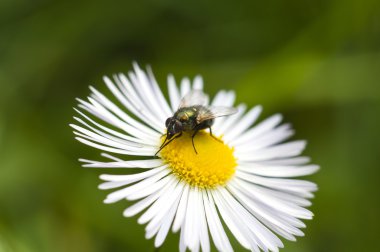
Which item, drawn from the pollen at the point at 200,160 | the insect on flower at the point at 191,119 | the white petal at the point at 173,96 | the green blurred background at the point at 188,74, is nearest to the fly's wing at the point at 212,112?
the insect on flower at the point at 191,119

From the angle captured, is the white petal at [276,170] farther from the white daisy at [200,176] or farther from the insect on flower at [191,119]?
the insect on flower at [191,119]

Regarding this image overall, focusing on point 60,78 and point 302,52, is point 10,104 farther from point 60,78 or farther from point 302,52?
point 302,52

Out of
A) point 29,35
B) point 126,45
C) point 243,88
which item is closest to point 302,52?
point 243,88

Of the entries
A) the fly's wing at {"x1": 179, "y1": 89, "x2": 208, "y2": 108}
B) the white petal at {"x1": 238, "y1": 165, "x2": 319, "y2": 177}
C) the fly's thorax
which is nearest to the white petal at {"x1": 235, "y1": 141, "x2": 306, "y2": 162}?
the white petal at {"x1": 238, "y1": 165, "x2": 319, "y2": 177}

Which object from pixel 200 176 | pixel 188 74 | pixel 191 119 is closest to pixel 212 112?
pixel 191 119

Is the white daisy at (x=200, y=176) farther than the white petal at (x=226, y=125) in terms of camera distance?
No

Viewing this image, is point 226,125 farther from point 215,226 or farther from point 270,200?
point 215,226
